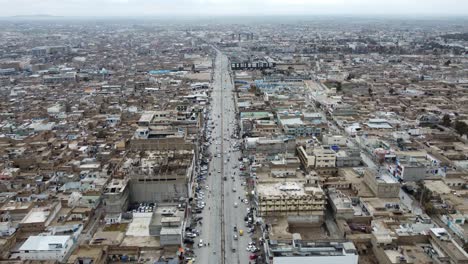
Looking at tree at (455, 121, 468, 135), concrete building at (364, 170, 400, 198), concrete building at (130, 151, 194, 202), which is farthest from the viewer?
Result: tree at (455, 121, 468, 135)

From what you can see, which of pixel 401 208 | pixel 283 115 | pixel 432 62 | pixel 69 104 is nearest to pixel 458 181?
pixel 401 208

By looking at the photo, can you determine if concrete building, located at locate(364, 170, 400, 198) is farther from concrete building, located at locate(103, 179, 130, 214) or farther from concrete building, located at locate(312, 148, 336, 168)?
concrete building, located at locate(103, 179, 130, 214)

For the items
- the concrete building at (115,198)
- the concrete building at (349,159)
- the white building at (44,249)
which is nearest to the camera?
the white building at (44,249)

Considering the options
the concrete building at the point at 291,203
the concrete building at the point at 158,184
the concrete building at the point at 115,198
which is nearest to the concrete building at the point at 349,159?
the concrete building at the point at 291,203

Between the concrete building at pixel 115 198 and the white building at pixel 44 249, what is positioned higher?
the concrete building at pixel 115 198

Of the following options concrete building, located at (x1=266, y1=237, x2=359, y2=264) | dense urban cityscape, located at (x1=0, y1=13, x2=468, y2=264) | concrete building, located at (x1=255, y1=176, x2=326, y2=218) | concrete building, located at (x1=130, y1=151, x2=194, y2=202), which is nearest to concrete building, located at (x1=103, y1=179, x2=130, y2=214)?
dense urban cityscape, located at (x1=0, y1=13, x2=468, y2=264)

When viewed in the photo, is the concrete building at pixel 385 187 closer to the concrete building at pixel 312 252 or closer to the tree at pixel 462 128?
the concrete building at pixel 312 252

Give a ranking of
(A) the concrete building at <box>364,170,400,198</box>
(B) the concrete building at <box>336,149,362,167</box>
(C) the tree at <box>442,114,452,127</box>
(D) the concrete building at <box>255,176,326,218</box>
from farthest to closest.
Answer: (C) the tree at <box>442,114,452,127</box>, (B) the concrete building at <box>336,149,362,167</box>, (A) the concrete building at <box>364,170,400,198</box>, (D) the concrete building at <box>255,176,326,218</box>

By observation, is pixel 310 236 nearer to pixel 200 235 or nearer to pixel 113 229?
pixel 200 235
